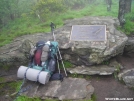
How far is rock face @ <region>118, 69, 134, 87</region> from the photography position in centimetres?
715

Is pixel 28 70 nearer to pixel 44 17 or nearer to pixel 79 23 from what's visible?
pixel 79 23

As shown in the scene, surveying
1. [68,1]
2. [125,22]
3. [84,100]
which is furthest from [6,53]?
[68,1]

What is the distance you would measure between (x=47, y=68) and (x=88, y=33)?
3.07 metres

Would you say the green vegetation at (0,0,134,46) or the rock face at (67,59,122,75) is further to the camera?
the green vegetation at (0,0,134,46)

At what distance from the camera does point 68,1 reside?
19328 mm

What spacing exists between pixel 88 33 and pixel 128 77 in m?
3.10

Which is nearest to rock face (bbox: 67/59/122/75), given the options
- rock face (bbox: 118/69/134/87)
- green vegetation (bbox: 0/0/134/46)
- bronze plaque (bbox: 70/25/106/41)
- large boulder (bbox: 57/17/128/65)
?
large boulder (bbox: 57/17/128/65)

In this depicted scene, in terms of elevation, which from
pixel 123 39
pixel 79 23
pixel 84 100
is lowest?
pixel 84 100

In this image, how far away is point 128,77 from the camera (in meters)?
7.32

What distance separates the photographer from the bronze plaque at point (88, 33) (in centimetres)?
866

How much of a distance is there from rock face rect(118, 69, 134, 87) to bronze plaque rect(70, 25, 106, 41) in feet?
6.54

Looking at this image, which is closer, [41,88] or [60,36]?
[41,88]

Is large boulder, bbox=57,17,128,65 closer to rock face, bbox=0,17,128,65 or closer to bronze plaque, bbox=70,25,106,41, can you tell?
rock face, bbox=0,17,128,65

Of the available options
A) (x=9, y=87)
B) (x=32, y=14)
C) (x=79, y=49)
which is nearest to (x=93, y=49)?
(x=79, y=49)
